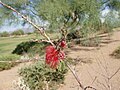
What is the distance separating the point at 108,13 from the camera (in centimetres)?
1694

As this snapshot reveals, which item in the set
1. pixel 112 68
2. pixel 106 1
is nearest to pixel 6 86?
pixel 112 68

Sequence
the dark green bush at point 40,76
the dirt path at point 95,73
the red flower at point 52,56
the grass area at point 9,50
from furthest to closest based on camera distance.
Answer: the grass area at point 9,50
the dirt path at point 95,73
the dark green bush at point 40,76
the red flower at point 52,56

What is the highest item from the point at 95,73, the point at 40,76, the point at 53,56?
the point at 53,56

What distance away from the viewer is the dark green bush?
8125 millimetres

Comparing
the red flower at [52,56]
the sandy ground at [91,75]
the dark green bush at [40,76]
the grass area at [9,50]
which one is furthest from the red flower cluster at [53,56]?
the dark green bush at [40,76]

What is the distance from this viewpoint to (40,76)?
8328 mm

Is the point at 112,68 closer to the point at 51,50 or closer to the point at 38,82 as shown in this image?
the point at 38,82

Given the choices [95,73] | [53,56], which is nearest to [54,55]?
[53,56]

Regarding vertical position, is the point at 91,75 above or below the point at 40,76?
below

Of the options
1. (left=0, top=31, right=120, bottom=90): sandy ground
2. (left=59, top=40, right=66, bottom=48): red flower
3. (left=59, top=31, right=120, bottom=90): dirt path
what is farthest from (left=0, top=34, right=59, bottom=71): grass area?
(left=59, top=31, right=120, bottom=90): dirt path

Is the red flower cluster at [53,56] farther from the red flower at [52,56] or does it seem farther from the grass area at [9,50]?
the grass area at [9,50]

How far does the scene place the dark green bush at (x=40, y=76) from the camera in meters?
8.12

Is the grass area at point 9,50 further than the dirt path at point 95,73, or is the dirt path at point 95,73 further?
the grass area at point 9,50

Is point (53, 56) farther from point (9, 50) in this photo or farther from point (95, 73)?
point (9, 50)
